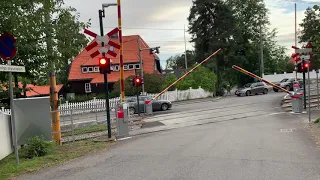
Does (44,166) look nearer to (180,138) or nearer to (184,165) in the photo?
(184,165)

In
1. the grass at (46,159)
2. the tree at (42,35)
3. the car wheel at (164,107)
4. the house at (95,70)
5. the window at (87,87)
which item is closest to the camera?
the grass at (46,159)

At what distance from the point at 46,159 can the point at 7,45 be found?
315 cm

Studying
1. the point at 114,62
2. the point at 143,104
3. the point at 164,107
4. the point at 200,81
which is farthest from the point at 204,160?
the point at 114,62

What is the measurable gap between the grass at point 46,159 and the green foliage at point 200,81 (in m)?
34.7

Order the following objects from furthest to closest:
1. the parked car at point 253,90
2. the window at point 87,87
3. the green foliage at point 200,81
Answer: the window at point 87,87
the green foliage at point 200,81
the parked car at point 253,90

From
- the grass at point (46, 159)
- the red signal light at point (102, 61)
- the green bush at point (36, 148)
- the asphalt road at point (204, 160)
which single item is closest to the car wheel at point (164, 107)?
the red signal light at point (102, 61)

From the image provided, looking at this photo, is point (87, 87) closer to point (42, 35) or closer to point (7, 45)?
point (42, 35)

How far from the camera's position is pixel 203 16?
177 feet

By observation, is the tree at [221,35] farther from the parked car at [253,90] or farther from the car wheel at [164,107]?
the car wheel at [164,107]

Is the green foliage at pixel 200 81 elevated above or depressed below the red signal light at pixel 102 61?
below

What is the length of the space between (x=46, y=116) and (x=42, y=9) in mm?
3384

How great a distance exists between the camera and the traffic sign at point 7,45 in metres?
8.27

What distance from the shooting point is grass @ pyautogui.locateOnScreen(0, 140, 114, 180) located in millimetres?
8148

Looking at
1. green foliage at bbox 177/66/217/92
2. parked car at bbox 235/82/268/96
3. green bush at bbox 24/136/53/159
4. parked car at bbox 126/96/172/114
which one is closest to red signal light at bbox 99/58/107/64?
green bush at bbox 24/136/53/159
